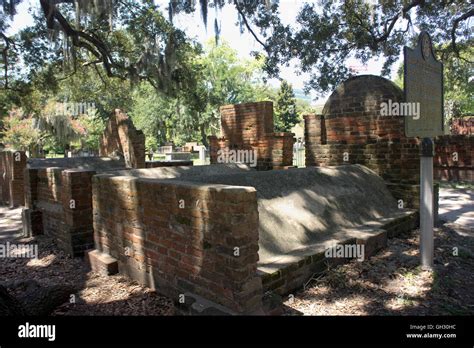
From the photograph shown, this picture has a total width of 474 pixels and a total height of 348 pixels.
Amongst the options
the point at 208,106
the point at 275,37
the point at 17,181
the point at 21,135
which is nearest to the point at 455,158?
the point at 275,37

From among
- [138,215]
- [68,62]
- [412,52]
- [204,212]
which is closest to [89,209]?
[138,215]

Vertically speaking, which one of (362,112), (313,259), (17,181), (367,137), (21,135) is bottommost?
(313,259)

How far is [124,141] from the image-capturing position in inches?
458

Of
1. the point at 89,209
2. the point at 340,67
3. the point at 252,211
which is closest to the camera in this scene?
the point at 252,211

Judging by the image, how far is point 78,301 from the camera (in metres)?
3.90

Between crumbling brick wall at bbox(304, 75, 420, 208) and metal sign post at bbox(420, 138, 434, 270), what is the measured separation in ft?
8.09

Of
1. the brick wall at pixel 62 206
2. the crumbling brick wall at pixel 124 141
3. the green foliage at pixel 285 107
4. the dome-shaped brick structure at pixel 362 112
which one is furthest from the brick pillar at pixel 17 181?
the green foliage at pixel 285 107

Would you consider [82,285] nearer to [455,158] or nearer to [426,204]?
[426,204]

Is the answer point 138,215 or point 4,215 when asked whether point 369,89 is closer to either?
point 138,215

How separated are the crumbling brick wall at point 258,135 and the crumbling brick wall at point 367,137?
681mm

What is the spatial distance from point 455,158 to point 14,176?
17.2 m

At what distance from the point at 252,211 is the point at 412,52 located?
342 centimetres

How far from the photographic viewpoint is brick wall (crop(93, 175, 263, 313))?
2.89 m

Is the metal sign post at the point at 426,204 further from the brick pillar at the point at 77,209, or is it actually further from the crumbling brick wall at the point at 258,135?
the brick pillar at the point at 77,209
